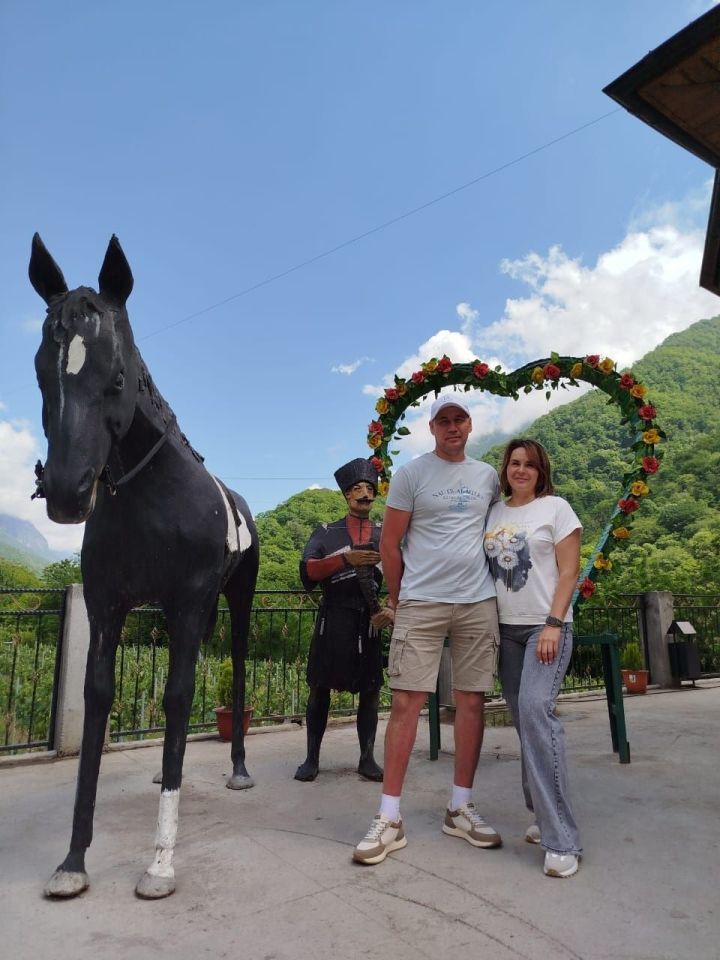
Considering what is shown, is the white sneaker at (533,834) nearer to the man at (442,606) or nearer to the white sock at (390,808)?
the man at (442,606)

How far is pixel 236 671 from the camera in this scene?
4.23m

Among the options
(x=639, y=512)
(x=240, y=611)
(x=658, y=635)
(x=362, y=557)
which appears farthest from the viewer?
(x=639, y=512)

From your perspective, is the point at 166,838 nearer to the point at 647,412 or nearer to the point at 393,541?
the point at 393,541

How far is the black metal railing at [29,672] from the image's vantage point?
199 inches

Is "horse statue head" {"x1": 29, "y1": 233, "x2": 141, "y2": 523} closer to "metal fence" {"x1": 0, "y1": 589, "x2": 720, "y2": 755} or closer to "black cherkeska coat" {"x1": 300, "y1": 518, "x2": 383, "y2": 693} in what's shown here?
"black cherkeska coat" {"x1": 300, "y1": 518, "x2": 383, "y2": 693}

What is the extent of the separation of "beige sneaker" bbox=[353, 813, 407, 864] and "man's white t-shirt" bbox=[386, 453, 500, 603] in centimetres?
93

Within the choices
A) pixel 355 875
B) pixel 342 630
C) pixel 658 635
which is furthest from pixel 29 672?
pixel 355 875


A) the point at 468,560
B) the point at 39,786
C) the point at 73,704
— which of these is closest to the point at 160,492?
the point at 468,560

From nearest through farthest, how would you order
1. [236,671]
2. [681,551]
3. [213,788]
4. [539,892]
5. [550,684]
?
[539,892], [550,684], [213,788], [236,671], [681,551]

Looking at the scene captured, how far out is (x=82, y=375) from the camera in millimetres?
2180

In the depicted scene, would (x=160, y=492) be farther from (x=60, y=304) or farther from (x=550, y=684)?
(x=550, y=684)

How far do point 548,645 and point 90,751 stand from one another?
6.14 feet

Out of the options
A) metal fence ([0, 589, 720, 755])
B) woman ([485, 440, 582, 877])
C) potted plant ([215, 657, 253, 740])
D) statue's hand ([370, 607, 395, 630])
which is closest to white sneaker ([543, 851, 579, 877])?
woman ([485, 440, 582, 877])

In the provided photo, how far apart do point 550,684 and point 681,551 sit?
2059 cm
